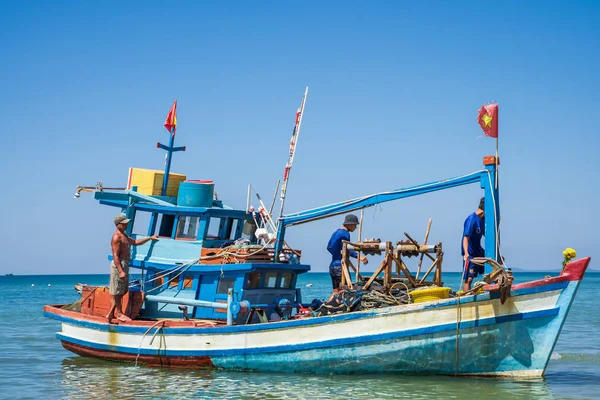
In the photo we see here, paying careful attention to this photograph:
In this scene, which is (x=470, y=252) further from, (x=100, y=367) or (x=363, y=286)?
(x=100, y=367)

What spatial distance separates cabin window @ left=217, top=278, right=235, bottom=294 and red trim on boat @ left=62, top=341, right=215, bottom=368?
141 centimetres

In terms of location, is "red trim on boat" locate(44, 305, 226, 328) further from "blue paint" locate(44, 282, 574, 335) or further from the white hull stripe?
the white hull stripe

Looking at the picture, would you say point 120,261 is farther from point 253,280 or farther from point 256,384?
point 256,384

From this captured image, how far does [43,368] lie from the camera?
17.9 meters

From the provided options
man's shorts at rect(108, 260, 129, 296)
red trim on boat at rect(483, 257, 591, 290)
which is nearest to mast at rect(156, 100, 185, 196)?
man's shorts at rect(108, 260, 129, 296)

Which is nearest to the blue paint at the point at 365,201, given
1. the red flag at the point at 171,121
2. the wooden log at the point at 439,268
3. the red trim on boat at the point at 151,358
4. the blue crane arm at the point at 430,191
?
the blue crane arm at the point at 430,191

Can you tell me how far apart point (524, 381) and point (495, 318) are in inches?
59.1

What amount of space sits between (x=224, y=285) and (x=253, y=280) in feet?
1.97

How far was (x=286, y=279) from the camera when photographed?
54.6 feet

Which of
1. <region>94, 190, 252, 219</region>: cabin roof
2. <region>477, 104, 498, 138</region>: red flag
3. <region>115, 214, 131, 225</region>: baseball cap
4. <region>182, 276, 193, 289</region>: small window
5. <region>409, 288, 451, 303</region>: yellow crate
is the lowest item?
<region>409, 288, 451, 303</region>: yellow crate

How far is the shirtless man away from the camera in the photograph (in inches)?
605

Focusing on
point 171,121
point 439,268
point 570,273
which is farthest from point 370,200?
point 171,121

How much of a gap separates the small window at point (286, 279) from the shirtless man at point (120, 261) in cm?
283

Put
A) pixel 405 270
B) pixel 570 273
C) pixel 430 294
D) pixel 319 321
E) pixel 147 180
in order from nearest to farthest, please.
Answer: pixel 570 273, pixel 430 294, pixel 319 321, pixel 405 270, pixel 147 180
